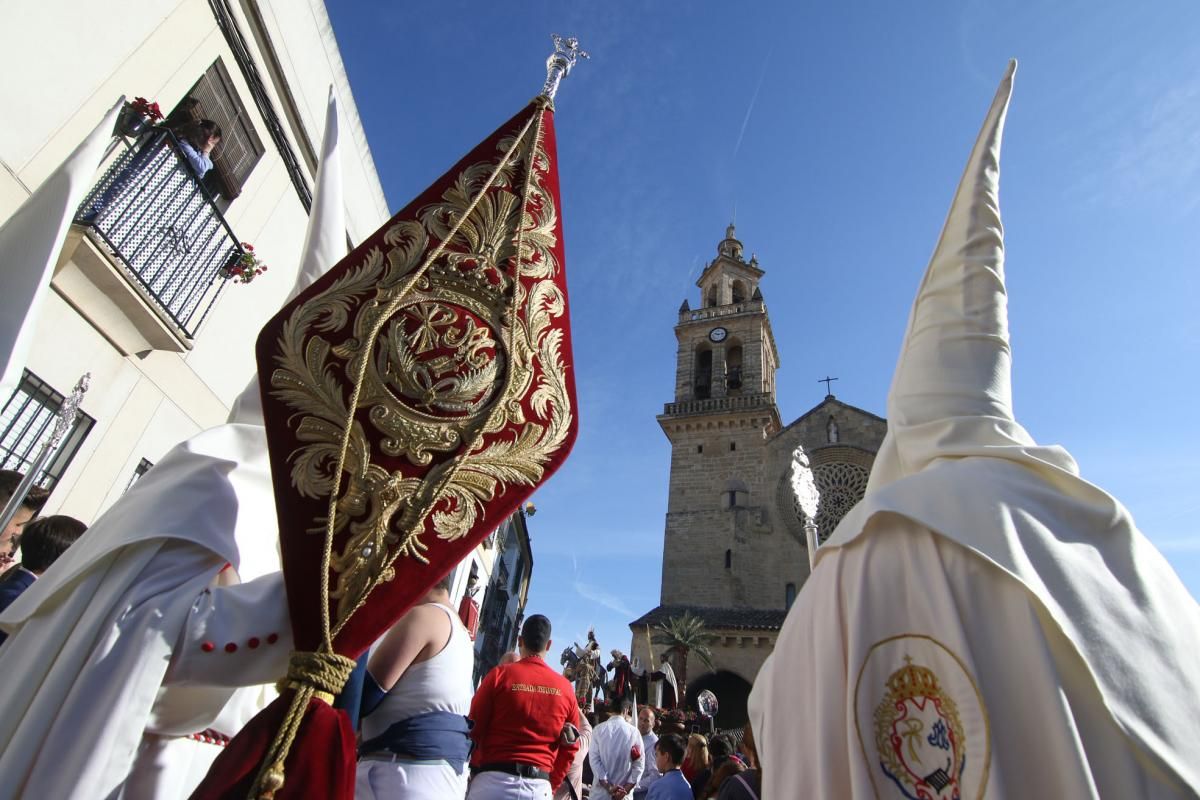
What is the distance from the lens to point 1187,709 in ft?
3.87

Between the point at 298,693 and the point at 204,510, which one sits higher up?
the point at 204,510

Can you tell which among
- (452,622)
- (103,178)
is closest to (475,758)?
(452,622)

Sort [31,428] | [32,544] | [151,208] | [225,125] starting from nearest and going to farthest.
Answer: [32,544] < [31,428] < [151,208] < [225,125]

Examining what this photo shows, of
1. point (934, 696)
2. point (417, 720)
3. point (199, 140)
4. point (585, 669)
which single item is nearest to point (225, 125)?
point (199, 140)

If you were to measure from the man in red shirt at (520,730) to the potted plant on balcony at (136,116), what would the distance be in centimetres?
533

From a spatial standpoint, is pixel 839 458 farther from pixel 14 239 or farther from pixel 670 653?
pixel 14 239

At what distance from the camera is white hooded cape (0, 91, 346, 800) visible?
0.97 m

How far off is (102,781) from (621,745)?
505cm

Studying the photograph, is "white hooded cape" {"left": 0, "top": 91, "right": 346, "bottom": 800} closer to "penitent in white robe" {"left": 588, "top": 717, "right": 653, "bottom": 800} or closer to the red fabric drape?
the red fabric drape

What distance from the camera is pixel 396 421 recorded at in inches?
52.7

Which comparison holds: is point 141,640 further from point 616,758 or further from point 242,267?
point 242,267

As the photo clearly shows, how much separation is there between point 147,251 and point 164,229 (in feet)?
0.89

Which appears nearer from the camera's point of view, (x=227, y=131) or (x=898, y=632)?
(x=898, y=632)

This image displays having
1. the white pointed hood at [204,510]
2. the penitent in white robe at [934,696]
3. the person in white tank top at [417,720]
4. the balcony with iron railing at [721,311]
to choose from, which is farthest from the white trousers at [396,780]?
the balcony with iron railing at [721,311]
